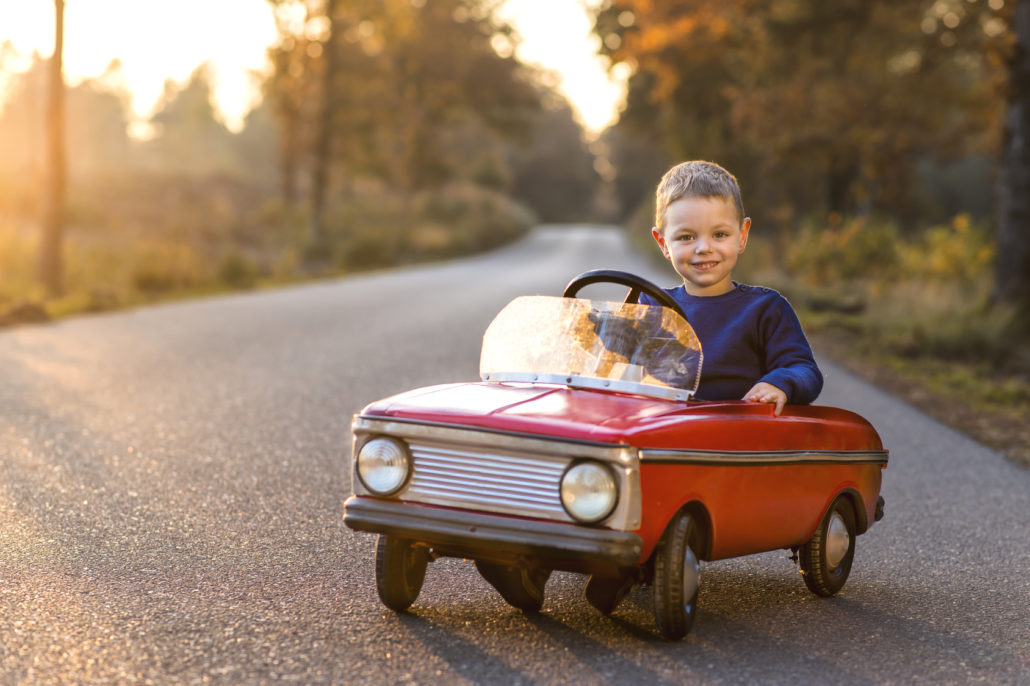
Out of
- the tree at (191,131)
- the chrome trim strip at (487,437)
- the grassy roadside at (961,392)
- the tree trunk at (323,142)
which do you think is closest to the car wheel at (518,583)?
the chrome trim strip at (487,437)

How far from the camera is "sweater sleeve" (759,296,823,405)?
3885 millimetres

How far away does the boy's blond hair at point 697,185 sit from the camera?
3.99 m

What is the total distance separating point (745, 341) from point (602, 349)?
603 mm

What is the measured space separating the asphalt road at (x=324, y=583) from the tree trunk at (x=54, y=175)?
449 inches

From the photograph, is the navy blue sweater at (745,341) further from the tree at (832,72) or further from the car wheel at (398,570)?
the tree at (832,72)

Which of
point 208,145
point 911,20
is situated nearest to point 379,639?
point 911,20

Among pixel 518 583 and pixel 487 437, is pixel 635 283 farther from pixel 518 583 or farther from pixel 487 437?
pixel 518 583

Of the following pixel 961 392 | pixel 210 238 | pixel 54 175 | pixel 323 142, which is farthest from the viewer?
pixel 323 142

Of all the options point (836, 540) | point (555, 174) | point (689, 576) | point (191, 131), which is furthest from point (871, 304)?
point (191, 131)

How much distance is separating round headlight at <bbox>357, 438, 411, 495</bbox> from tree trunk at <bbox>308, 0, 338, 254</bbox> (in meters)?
36.9

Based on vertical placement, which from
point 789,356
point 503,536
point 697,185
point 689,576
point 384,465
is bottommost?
point 689,576

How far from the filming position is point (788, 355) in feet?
13.1

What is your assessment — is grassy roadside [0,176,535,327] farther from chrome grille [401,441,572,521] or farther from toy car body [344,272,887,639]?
chrome grille [401,441,572,521]

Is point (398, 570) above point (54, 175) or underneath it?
underneath
